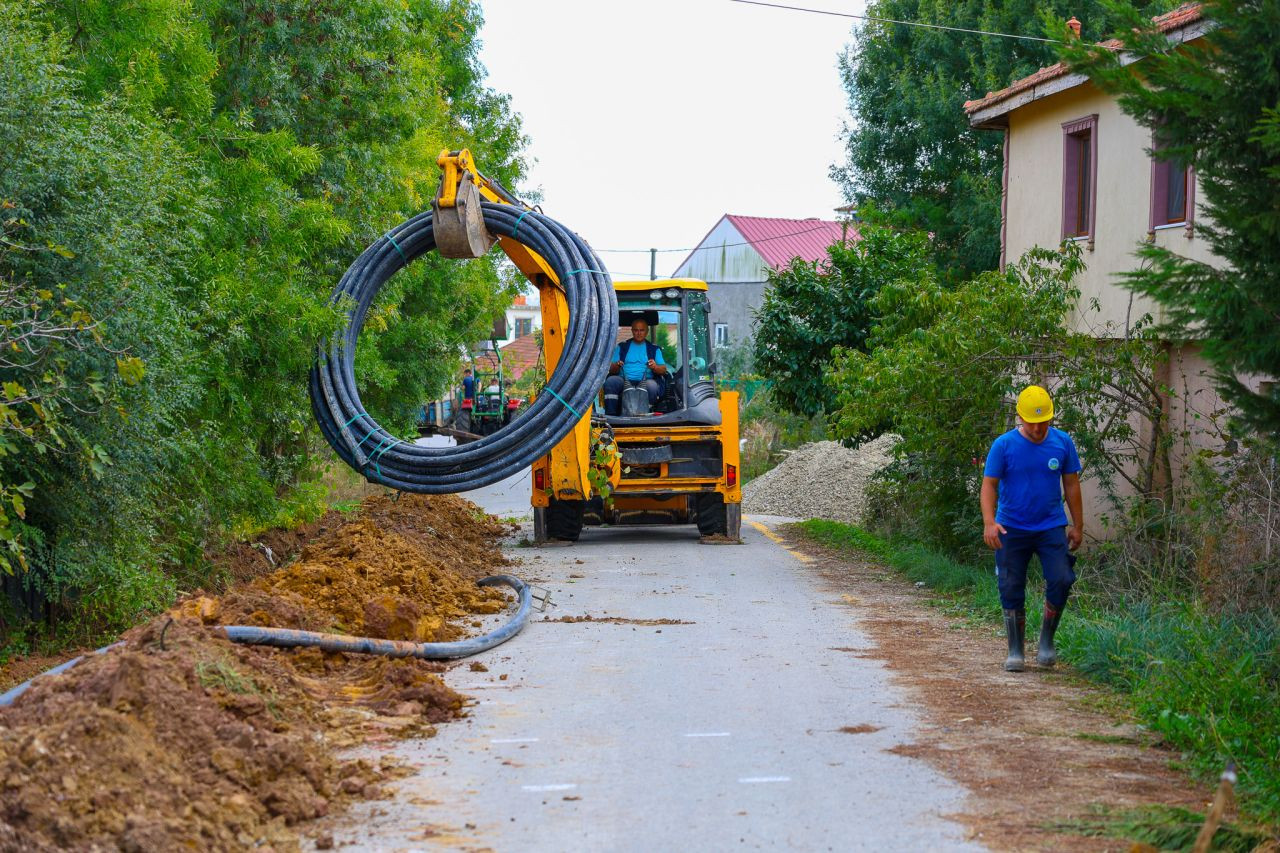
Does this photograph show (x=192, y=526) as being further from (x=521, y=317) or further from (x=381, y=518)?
(x=521, y=317)

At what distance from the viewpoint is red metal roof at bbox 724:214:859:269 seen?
51.8 metres

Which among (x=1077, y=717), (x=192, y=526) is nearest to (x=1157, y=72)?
(x=1077, y=717)

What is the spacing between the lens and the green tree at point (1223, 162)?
5.87 metres

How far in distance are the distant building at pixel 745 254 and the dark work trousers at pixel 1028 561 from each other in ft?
135

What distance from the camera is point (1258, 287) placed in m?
5.91

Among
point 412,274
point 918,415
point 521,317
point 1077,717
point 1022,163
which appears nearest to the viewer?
point 1077,717

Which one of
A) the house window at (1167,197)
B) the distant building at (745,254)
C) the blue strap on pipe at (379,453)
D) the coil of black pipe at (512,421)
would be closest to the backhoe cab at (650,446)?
the coil of black pipe at (512,421)

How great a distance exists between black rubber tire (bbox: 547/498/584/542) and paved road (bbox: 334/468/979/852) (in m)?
5.86

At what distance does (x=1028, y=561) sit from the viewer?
9031 mm

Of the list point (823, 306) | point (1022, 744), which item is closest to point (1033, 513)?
point (1022, 744)

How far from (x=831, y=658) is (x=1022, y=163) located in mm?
11625

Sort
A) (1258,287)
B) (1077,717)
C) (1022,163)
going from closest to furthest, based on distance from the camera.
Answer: (1258,287), (1077,717), (1022,163)

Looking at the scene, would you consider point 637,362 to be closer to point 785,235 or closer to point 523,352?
A: point 785,235

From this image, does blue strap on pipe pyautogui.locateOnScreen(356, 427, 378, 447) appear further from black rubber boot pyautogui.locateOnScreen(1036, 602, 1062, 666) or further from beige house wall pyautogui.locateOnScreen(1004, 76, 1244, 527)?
beige house wall pyautogui.locateOnScreen(1004, 76, 1244, 527)
